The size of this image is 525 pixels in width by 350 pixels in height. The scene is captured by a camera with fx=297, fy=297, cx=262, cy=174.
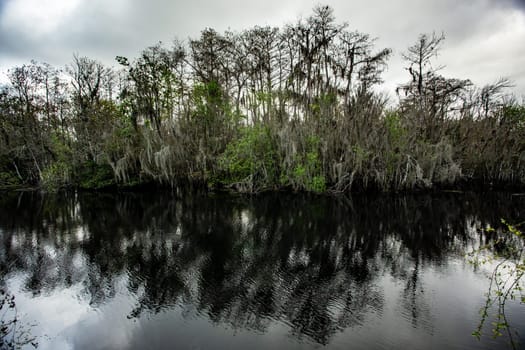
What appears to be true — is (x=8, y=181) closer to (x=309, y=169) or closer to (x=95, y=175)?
(x=95, y=175)

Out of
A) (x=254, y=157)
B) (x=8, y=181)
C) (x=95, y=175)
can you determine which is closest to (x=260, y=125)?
(x=254, y=157)

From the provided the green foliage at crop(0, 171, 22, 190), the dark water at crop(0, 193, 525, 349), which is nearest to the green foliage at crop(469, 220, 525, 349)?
the dark water at crop(0, 193, 525, 349)

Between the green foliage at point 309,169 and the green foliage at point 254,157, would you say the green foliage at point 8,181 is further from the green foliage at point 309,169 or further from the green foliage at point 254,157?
the green foliage at point 309,169

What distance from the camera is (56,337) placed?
5082 mm

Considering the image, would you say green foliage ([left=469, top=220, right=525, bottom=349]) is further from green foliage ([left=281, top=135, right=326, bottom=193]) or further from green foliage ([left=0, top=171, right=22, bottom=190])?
green foliage ([left=0, top=171, right=22, bottom=190])

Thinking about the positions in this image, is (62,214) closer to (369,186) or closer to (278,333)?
(278,333)

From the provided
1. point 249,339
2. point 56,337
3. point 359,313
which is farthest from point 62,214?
point 359,313

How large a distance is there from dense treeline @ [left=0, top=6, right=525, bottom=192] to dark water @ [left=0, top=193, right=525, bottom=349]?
7650mm

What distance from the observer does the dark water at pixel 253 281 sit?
16.3 ft

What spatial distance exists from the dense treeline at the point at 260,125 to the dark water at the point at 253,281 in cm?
765

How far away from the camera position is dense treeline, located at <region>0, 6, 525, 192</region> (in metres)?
21.2

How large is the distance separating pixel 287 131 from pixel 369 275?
15.6 m

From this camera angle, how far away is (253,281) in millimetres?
7043

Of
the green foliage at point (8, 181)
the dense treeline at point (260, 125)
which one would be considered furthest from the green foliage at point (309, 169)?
the green foliage at point (8, 181)
